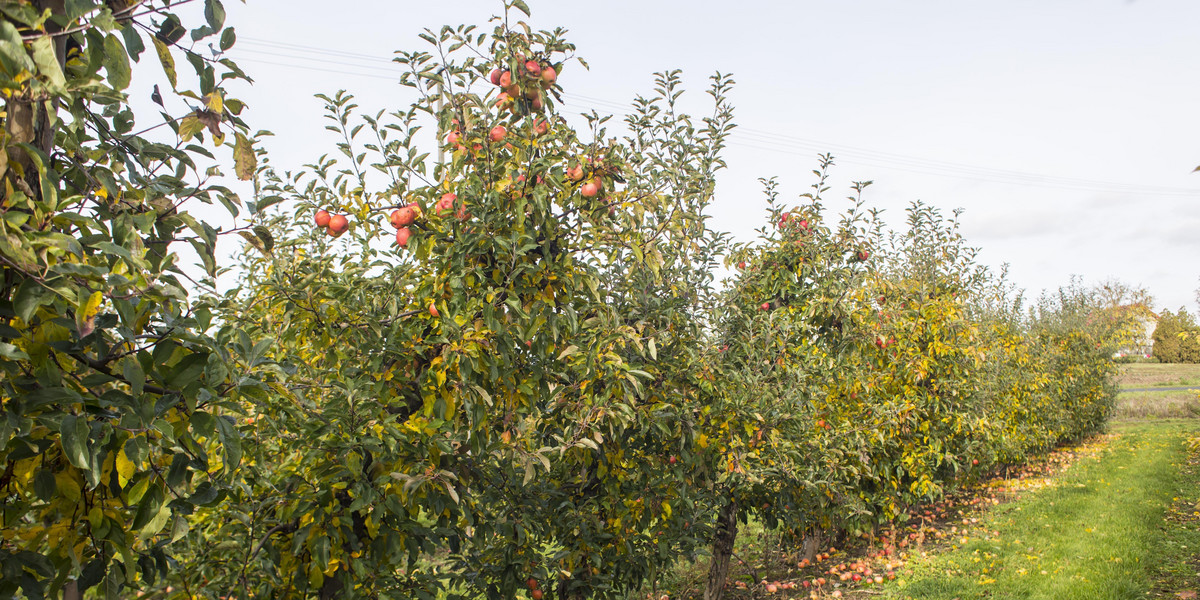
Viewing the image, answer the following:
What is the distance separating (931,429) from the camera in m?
6.76

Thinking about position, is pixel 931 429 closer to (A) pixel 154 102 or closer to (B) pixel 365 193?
(B) pixel 365 193

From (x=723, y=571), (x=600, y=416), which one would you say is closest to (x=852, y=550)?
(x=723, y=571)

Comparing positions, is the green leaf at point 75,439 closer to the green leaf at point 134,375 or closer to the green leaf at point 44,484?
the green leaf at point 134,375

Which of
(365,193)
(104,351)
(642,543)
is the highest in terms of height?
(365,193)

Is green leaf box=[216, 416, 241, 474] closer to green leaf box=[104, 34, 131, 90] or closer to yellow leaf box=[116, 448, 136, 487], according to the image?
yellow leaf box=[116, 448, 136, 487]

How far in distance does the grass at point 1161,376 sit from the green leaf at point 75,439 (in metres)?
34.8

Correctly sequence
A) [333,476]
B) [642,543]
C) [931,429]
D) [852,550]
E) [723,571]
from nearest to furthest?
[333,476] < [642,543] < [723,571] < [931,429] < [852,550]

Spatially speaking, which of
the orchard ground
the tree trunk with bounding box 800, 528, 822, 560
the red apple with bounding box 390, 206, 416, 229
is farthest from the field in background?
the red apple with bounding box 390, 206, 416, 229

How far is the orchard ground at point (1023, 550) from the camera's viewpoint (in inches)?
209

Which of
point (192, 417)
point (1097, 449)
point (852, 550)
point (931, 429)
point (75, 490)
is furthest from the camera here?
point (1097, 449)

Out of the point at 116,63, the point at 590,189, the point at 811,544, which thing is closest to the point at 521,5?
the point at 590,189

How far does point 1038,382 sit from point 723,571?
29.3 feet

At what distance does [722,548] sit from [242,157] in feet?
14.6

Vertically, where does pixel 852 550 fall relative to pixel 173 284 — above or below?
below
